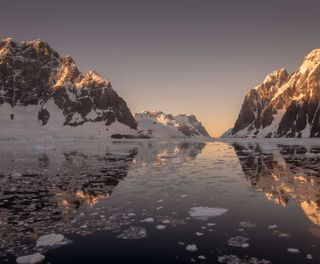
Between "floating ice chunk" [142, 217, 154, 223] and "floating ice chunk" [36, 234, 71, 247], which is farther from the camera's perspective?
"floating ice chunk" [142, 217, 154, 223]

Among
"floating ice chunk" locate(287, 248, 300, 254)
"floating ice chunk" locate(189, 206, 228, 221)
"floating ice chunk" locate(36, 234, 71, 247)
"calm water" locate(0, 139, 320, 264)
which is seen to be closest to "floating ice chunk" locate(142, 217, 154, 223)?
"calm water" locate(0, 139, 320, 264)

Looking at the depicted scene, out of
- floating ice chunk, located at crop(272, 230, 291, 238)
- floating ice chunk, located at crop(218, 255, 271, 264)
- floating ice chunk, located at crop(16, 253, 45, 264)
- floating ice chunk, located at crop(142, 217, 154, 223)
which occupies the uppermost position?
floating ice chunk, located at crop(272, 230, 291, 238)

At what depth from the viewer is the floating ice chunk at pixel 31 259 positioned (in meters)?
9.05

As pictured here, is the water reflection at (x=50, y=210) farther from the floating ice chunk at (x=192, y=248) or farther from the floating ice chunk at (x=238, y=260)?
the floating ice chunk at (x=238, y=260)

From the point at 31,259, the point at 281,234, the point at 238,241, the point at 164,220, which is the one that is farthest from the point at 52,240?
the point at 281,234

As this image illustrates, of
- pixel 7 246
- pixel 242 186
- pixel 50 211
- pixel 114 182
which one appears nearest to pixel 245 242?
pixel 7 246

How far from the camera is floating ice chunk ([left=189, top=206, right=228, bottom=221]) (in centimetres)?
1401

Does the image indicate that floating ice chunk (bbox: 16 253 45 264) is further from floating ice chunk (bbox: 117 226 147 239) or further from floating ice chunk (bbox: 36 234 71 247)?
floating ice chunk (bbox: 117 226 147 239)

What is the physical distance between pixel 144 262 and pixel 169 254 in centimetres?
88

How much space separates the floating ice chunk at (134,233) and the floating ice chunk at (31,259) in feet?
9.14

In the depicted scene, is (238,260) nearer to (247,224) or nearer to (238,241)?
(238,241)

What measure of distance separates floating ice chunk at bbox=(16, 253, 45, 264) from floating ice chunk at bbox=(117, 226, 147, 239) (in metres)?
2.79

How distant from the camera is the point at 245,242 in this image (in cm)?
1066

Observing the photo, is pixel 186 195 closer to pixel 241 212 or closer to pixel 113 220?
pixel 241 212
